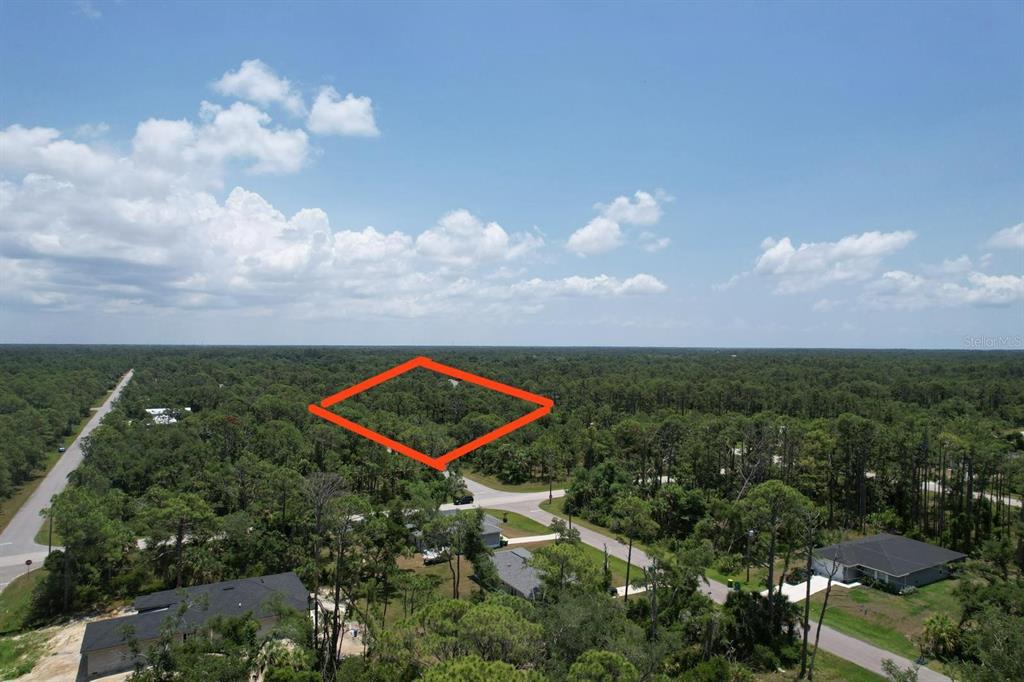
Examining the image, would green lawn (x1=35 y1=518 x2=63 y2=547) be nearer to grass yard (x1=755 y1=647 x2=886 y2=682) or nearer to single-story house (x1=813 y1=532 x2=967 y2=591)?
grass yard (x1=755 y1=647 x2=886 y2=682)

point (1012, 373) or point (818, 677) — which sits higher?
→ point (1012, 373)

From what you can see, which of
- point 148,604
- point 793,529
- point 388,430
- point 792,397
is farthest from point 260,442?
point 792,397

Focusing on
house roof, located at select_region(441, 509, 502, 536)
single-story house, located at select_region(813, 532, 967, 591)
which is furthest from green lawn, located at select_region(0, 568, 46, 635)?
single-story house, located at select_region(813, 532, 967, 591)

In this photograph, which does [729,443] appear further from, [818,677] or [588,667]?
A: [588,667]

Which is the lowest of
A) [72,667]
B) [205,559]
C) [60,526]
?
[72,667]

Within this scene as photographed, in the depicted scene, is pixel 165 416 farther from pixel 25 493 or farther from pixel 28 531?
pixel 28 531

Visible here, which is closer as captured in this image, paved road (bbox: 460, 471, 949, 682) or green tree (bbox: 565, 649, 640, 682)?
green tree (bbox: 565, 649, 640, 682)

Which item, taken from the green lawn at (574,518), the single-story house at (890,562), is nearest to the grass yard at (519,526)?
the green lawn at (574,518)
